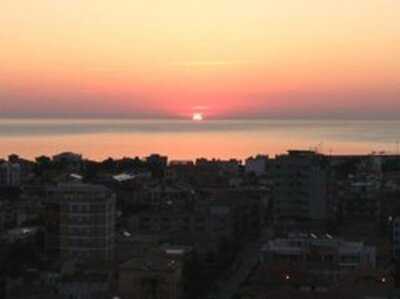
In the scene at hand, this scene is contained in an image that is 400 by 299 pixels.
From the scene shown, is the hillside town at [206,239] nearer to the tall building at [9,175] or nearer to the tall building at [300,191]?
the tall building at [300,191]

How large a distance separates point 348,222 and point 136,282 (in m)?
12.4

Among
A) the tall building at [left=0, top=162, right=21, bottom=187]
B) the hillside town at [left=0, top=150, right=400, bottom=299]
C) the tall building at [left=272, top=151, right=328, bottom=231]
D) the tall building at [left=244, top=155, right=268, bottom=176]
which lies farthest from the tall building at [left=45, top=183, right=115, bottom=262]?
the tall building at [left=244, top=155, right=268, bottom=176]

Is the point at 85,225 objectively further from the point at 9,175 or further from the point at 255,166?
the point at 255,166

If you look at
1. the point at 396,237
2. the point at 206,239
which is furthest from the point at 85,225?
the point at 396,237

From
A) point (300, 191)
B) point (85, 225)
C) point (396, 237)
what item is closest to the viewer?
point (396, 237)

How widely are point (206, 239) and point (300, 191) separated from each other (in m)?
3.48

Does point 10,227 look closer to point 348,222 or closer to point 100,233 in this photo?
point 100,233

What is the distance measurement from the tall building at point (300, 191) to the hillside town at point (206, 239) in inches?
1.2

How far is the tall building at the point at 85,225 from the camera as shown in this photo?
22.1 meters

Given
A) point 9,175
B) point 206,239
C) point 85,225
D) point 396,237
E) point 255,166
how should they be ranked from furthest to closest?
1. point 255,166
2. point 9,175
3. point 206,239
4. point 85,225
5. point 396,237

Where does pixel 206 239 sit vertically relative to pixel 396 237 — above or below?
below

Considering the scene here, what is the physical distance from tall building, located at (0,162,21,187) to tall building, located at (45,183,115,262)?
18553 mm

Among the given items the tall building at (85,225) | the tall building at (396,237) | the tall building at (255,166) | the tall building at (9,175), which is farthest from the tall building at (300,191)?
the tall building at (255,166)

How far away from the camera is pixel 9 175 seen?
137ft
